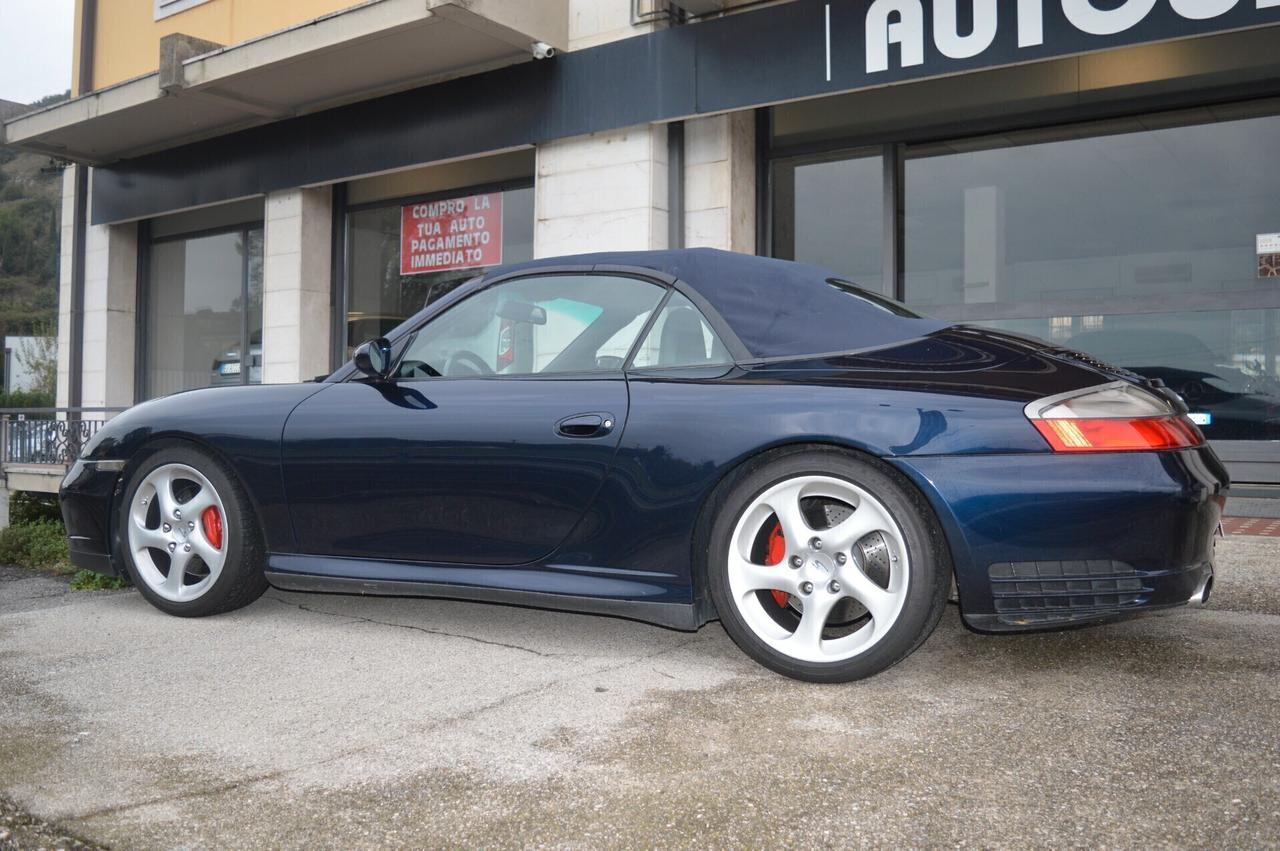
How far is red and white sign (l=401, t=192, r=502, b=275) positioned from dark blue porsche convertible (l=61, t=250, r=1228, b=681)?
6823 mm

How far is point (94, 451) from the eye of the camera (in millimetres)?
4453

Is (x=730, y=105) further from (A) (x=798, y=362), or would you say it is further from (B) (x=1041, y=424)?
(B) (x=1041, y=424)

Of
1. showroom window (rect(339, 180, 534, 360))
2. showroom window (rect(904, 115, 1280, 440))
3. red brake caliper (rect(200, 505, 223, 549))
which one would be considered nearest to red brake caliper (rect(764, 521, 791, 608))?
red brake caliper (rect(200, 505, 223, 549))

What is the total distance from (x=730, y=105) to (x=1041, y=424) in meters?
5.84

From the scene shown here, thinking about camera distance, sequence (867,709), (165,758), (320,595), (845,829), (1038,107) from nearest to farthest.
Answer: (845,829), (165,758), (867,709), (320,595), (1038,107)

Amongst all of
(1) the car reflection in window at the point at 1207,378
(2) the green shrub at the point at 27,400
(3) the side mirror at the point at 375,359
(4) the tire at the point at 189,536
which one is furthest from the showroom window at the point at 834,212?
(2) the green shrub at the point at 27,400

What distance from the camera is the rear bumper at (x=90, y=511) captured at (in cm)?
438

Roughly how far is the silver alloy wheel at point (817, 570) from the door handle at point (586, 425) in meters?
0.53

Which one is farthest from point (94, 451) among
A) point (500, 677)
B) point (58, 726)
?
point (500, 677)

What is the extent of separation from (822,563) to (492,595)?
1.09m

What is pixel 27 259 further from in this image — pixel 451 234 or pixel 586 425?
pixel 586 425

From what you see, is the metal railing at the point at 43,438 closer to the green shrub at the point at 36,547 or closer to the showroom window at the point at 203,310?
the green shrub at the point at 36,547

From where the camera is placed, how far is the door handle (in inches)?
133

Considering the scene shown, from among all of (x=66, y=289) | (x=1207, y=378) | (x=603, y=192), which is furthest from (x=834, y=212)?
(x=66, y=289)
